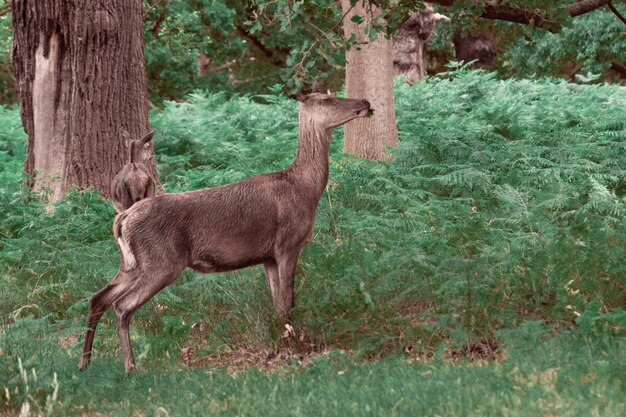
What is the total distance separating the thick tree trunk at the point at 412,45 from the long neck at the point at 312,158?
→ 1603 centimetres

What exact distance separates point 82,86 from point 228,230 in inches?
217

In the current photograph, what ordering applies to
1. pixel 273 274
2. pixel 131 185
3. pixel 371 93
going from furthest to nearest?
pixel 371 93, pixel 131 185, pixel 273 274

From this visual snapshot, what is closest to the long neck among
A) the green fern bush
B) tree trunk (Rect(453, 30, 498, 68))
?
the green fern bush

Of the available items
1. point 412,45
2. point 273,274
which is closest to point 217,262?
point 273,274

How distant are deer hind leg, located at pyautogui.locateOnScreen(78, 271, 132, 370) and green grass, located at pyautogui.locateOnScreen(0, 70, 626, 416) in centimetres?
19

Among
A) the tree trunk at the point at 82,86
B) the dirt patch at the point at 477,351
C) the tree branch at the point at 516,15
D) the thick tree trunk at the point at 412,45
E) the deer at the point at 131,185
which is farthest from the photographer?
the thick tree trunk at the point at 412,45

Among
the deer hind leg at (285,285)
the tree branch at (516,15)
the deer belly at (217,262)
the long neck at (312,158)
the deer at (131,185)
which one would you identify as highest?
the tree branch at (516,15)

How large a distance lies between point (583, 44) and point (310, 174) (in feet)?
80.6

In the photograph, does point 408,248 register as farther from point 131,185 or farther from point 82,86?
point 82,86

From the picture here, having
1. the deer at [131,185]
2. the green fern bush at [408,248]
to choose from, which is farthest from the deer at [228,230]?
the deer at [131,185]

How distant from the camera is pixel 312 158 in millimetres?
8273

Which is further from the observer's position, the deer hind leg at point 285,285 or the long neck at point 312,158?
the long neck at point 312,158

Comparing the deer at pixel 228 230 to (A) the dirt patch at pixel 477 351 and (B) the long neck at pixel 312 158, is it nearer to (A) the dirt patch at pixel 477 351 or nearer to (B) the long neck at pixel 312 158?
(B) the long neck at pixel 312 158

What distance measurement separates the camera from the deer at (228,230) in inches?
299
